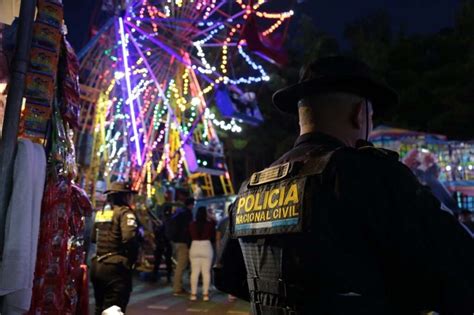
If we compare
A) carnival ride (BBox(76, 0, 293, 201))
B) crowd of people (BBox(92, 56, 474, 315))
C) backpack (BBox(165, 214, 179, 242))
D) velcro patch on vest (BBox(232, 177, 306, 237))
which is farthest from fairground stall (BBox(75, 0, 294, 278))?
crowd of people (BBox(92, 56, 474, 315))

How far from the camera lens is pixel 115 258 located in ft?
16.2

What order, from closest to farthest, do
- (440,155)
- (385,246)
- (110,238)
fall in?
1. (385,246)
2. (110,238)
3. (440,155)

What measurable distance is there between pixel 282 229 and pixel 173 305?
7.00 m

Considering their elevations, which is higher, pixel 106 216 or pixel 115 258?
pixel 106 216

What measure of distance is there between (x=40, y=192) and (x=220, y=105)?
12.7 metres

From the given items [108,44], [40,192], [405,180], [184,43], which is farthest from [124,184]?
[184,43]

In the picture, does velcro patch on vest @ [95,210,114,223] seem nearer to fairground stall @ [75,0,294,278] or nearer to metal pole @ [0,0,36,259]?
metal pole @ [0,0,36,259]

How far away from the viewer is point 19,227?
7.43ft

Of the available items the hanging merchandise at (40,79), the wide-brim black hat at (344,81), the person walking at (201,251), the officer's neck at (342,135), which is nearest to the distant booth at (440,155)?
the person walking at (201,251)

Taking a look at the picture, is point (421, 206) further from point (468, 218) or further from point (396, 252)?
point (468, 218)

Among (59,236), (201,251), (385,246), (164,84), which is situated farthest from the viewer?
(164,84)

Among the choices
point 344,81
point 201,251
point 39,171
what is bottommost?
point 201,251

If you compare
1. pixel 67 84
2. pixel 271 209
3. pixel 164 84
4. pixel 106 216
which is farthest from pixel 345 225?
pixel 164 84

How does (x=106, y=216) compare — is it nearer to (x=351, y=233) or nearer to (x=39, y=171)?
(x=39, y=171)
